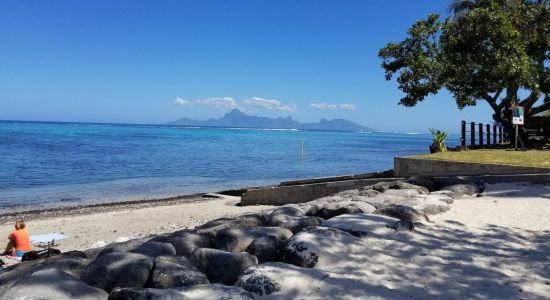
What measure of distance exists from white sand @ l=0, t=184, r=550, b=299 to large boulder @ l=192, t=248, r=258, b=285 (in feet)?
2.13

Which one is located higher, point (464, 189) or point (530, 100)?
point (530, 100)

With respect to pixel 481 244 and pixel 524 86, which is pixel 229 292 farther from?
pixel 524 86

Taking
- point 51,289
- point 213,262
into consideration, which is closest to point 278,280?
point 213,262

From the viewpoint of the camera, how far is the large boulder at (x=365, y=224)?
20.3ft

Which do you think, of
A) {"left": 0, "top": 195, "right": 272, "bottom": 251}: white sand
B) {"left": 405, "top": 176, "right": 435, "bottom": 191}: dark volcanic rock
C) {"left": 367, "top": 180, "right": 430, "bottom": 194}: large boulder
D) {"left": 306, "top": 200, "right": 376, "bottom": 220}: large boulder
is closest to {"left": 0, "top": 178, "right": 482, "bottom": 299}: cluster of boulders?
{"left": 306, "top": 200, "right": 376, "bottom": 220}: large boulder

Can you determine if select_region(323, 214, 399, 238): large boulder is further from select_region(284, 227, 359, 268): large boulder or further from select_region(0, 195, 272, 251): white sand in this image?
select_region(0, 195, 272, 251): white sand

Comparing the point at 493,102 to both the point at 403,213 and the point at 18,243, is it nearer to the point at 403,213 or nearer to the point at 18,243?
the point at 403,213

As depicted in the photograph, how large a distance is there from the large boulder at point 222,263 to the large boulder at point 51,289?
111 cm

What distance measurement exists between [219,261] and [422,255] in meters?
2.49

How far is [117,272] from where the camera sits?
4289 mm

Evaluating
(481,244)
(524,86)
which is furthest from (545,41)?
(481,244)

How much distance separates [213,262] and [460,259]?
9.63 ft

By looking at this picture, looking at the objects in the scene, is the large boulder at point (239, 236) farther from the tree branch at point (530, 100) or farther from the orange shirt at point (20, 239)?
the tree branch at point (530, 100)

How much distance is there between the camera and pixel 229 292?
12.8 feet
